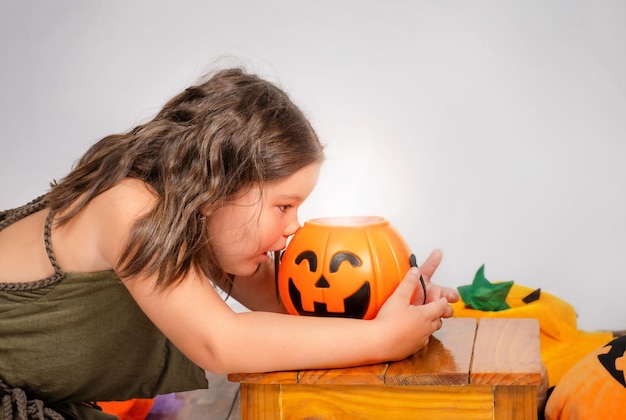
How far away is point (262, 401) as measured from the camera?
127 centimetres

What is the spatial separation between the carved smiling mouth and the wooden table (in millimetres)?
116

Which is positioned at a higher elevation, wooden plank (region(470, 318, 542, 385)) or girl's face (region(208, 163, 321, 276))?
girl's face (region(208, 163, 321, 276))

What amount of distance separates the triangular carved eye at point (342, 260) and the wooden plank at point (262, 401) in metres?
0.21

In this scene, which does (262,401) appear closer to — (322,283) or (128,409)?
(322,283)

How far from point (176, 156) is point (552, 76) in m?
2.05

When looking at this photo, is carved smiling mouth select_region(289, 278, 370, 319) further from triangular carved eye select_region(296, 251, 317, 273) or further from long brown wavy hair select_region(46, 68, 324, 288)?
long brown wavy hair select_region(46, 68, 324, 288)

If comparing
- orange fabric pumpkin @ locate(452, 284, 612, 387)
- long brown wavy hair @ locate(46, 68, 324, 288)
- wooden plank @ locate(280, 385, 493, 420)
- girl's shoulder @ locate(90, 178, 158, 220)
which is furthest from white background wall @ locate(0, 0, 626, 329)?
wooden plank @ locate(280, 385, 493, 420)

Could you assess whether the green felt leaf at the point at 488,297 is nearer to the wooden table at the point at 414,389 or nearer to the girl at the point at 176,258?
the girl at the point at 176,258

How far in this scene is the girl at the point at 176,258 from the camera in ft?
4.12

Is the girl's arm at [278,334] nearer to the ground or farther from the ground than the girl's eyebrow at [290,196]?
nearer to the ground

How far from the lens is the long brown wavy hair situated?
134 centimetres

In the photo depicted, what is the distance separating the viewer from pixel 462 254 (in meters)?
3.14

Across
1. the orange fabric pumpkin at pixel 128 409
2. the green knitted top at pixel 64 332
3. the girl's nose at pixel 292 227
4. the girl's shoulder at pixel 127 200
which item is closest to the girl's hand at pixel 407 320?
the girl's nose at pixel 292 227

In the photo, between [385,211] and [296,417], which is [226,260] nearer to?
[296,417]
